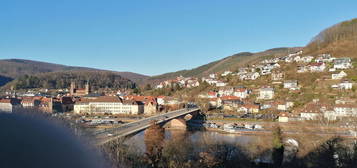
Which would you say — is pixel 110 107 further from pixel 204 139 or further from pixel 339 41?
pixel 339 41

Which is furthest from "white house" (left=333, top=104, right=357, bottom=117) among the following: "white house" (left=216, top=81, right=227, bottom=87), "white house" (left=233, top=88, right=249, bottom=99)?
"white house" (left=216, top=81, right=227, bottom=87)

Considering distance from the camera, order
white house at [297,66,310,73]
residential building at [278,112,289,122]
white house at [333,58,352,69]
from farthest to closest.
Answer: white house at [297,66,310,73] → white house at [333,58,352,69] → residential building at [278,112,289,122]

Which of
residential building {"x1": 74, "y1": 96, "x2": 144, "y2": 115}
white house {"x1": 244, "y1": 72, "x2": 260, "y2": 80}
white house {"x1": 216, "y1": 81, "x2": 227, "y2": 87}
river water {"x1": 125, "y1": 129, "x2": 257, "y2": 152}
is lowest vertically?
river water {"x1": 125, "y1": 129, "x2": 257, "y2": 152}

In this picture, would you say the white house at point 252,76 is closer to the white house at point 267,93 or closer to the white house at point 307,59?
the white house at point 307,59

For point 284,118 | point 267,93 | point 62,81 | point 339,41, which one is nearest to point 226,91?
point 267,93

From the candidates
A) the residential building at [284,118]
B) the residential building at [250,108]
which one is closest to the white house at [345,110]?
the residential building at [284,118]

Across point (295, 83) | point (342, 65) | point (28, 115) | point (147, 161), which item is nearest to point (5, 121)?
point (28, 115)

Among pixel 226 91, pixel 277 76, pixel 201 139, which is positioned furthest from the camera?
pixel 277 76

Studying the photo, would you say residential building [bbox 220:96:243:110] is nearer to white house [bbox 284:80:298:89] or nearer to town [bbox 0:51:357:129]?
town [bbox 0:51:357:129]
